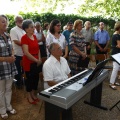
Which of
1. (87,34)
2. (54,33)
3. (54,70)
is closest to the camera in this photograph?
(54,70)

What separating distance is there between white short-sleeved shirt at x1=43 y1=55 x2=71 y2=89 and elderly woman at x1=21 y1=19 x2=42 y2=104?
54 centimetres

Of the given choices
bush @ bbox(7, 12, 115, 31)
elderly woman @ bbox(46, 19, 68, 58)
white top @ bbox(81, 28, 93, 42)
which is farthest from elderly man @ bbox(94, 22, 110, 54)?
bush @ bbox(7, 12, 115, 31)

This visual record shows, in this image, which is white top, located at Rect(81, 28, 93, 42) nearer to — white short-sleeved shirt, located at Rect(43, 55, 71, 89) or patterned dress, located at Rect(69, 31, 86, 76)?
patterned dress, located at Rect(69, 31, 86, 76)

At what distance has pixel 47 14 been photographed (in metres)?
9.93

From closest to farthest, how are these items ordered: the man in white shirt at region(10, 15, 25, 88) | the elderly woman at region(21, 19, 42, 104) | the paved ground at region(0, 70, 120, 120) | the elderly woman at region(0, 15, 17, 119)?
1. the elderly woman at region(0, 15, 17, 119)
2. the paved ground at region(0, 70, 120, 120)
3. the elderly woman at region(21, 19, 42, 104)
4. the man in white shirt at region(10, 15, 25, 88)

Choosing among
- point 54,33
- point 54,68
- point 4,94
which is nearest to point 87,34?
point 54,33

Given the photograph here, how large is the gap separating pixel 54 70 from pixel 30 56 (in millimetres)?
672

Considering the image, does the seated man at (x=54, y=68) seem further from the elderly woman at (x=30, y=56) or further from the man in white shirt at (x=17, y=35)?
the man in white shirt at (x=17, y=35)

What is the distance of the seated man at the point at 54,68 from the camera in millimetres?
3373

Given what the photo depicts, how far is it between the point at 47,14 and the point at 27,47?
6429mm

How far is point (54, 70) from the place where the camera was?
3.46m

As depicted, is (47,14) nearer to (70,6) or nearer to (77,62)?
(77,62)

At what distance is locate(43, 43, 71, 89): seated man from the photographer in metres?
3.37

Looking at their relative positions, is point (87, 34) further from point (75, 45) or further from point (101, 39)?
point (75, 45)
